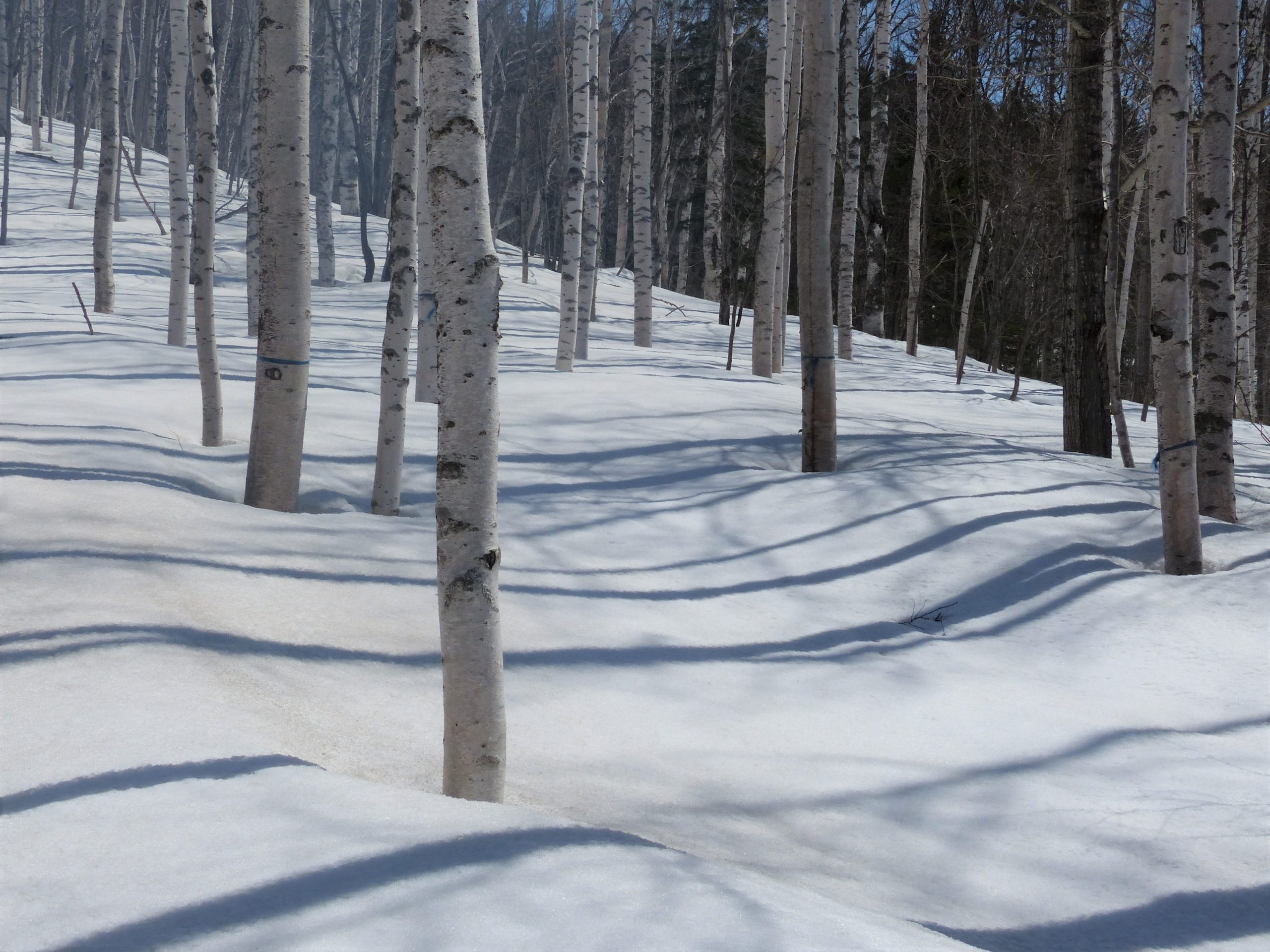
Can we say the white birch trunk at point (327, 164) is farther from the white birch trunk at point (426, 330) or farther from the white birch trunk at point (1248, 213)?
the white birch trunk at point (1248, 213)

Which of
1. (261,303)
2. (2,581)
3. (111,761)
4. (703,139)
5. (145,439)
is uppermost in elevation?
(703,139)

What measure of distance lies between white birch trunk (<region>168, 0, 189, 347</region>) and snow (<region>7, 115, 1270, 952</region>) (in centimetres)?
281

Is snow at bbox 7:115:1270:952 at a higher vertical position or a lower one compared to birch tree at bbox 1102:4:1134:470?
lower

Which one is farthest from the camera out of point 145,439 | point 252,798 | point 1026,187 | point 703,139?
point 703,139

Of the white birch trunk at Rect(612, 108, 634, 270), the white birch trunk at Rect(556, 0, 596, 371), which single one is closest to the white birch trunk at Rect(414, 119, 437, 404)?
the white birch trunk at Rect(556, 0, 596, 371)

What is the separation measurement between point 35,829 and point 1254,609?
515 centimetres

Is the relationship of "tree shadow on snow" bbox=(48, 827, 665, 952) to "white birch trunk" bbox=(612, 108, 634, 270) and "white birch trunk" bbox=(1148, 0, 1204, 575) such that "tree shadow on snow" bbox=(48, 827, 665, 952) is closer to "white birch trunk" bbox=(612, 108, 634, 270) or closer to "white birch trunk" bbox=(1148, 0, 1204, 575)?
"white birch trunk" bbox=(1148, 0, 1204, 575)

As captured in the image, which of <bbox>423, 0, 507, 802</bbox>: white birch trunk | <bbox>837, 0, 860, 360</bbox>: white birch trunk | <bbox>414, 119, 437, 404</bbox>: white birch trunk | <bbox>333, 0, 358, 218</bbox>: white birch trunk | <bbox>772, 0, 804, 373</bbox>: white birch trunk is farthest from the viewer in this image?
<bbox>333, 0, 358, 218</bbox>: white birch trunk

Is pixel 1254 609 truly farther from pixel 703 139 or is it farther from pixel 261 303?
pixel 703 139

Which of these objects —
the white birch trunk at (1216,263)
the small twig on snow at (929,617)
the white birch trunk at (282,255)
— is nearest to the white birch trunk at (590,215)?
the white birch trunk at (282,255)

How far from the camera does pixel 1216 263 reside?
5984mm

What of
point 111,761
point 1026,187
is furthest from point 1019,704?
point 1026,187

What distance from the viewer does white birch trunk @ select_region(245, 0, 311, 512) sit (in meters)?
5.06

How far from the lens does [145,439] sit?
19.0 feet
